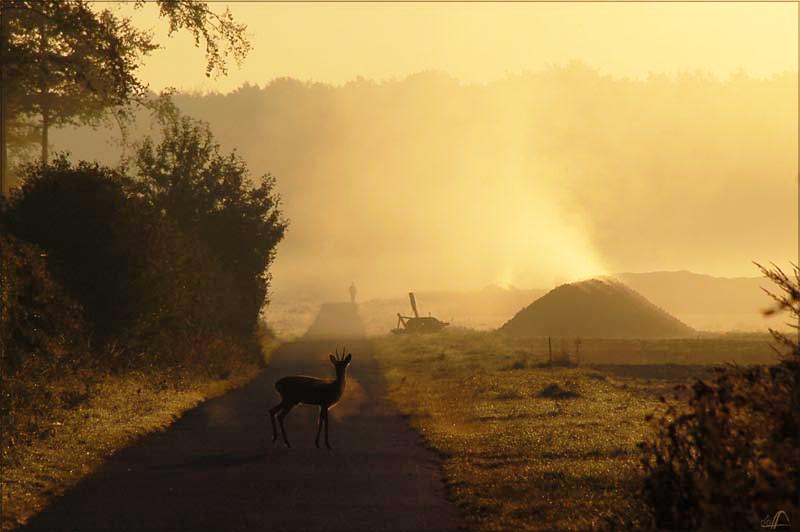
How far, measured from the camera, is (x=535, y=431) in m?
26.2

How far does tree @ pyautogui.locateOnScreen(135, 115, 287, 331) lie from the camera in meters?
57.3

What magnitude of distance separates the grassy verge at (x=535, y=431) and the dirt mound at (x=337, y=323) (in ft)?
196

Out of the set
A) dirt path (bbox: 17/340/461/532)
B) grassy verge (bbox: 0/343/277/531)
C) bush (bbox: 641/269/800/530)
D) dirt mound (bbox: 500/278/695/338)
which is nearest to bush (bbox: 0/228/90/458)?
grassy verge (bbox: 0/343/277/531)

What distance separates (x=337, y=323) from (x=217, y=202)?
85.9 metres

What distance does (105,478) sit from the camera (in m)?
19.4

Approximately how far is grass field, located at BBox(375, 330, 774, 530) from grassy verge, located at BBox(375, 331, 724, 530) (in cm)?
3

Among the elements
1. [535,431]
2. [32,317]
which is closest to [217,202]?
[32,317]

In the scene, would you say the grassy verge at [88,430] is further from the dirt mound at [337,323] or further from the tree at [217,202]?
the dirt mound at [337,323]

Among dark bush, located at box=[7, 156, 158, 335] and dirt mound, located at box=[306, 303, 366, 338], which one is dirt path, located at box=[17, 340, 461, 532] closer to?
dark bush, located at box=[7, 156, 158, 335]

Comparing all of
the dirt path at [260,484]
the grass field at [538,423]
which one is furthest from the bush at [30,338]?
the grass field at [538,423]

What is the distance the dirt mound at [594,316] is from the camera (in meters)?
96.9

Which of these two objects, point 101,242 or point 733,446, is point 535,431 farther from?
point 101,242

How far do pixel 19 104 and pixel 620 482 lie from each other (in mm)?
51279

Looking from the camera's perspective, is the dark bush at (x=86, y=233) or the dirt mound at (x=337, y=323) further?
the dirt mound at (x=337, y=323)
